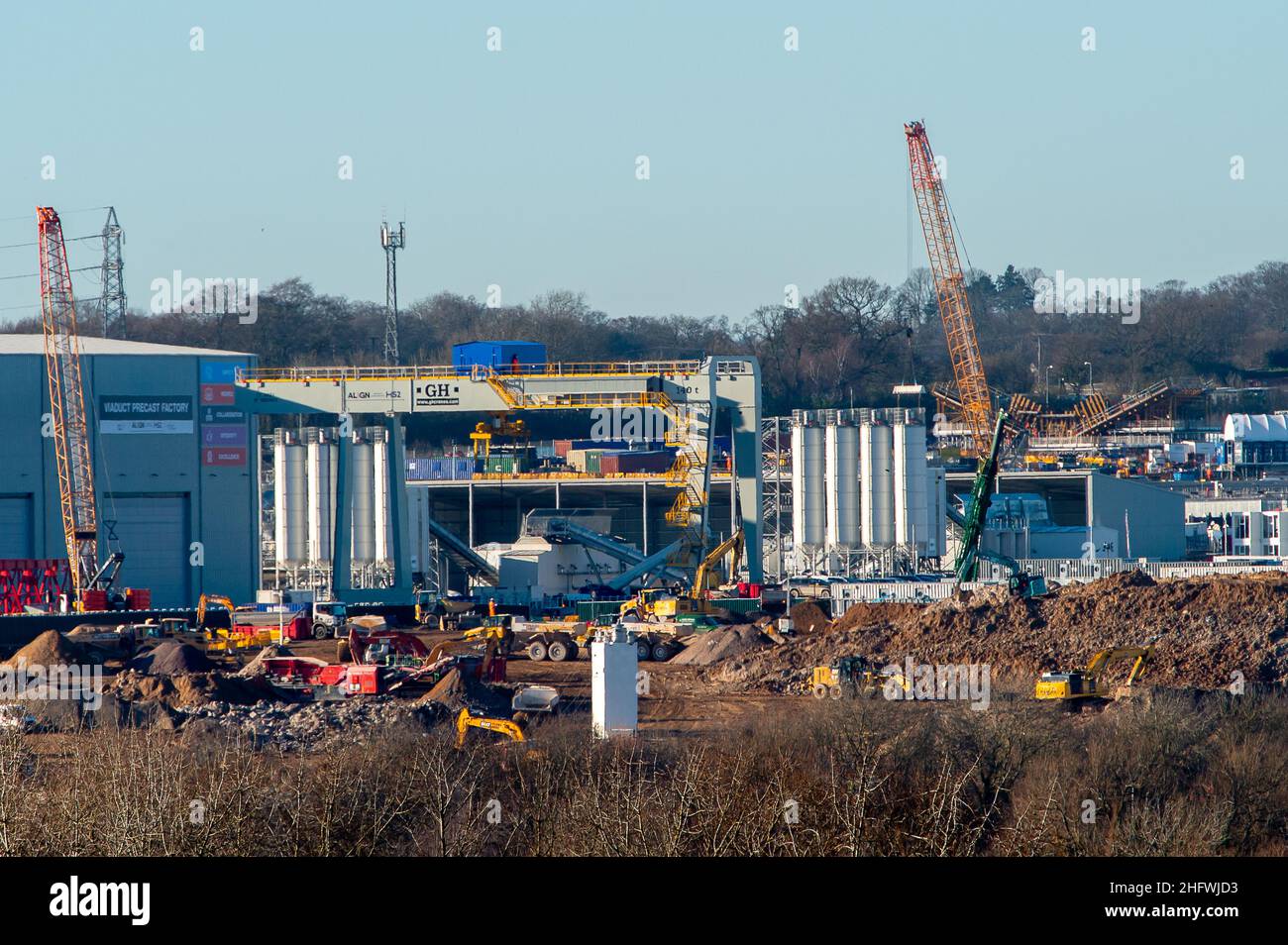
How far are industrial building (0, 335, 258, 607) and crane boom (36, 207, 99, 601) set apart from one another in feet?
3.20

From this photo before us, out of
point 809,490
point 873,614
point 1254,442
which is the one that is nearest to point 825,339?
point 1254,442

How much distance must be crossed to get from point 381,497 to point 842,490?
20.0 metres

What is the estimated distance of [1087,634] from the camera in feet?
151

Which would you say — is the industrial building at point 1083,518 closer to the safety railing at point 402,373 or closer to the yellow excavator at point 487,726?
the safety railing at point 402,373

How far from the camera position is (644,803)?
1970 cm

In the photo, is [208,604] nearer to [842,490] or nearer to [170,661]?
[170,661]

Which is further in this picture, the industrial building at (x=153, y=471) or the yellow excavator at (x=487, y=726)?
the industrial building at (x=153, y=471)

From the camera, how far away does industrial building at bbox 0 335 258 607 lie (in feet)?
231

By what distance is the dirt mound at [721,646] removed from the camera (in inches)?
1996

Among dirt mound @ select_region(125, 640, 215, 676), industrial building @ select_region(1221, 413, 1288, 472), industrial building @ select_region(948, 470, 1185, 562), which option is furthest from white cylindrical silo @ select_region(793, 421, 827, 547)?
industrial building @ select_region(1221, 413, 1288, 472)

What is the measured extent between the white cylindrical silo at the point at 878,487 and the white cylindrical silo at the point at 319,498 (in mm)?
22788

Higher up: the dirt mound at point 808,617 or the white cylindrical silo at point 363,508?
the white cylindrical silo at point 363,508

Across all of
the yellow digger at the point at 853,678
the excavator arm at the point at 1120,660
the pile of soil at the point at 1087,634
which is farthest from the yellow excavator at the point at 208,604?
the excavator arm at the point at 1120,660
